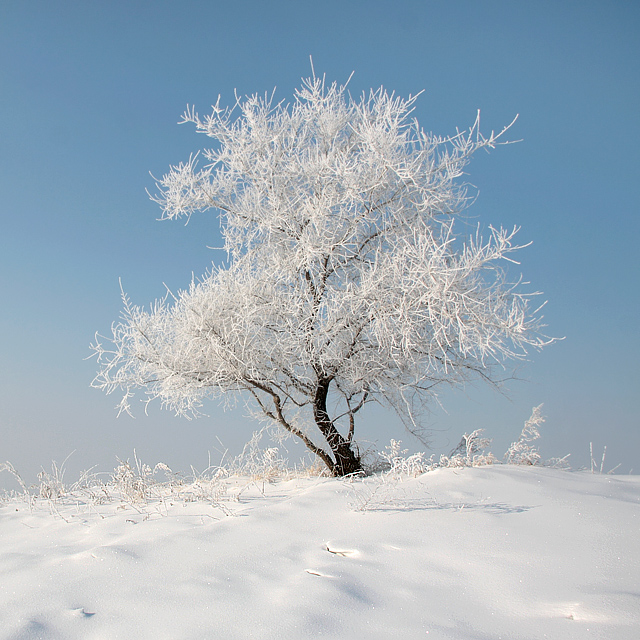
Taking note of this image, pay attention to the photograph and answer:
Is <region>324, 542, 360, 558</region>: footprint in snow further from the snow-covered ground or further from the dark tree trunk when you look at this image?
the dark tree trunk

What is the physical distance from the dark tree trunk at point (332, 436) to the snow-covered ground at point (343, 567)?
2.35 m

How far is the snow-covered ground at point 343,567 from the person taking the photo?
2533 mm

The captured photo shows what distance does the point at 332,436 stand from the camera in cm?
763

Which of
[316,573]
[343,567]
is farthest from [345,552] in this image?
[316,573]

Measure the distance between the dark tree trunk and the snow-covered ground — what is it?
2346 millimetres

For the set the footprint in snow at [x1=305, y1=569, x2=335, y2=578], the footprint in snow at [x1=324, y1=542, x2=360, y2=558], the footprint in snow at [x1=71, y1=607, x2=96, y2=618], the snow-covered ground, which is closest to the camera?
the snow-covered ground

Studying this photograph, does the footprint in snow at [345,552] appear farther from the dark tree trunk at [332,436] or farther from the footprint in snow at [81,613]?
the dark tree trunk at [332,436]

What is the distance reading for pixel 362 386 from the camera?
766 cm

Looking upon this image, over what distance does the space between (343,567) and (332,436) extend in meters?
4.48

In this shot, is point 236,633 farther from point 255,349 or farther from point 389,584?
point 255,349

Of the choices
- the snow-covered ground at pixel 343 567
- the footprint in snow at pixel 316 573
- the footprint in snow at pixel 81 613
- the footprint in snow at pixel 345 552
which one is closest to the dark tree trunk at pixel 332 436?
the snow-covered ground at pixel 343 567

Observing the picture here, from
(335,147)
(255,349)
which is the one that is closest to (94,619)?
(255,349)

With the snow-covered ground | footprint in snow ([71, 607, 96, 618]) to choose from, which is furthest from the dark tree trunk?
footprint in snow ([71, 607, 96, 618])

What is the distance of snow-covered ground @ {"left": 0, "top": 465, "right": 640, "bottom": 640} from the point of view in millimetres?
2533
